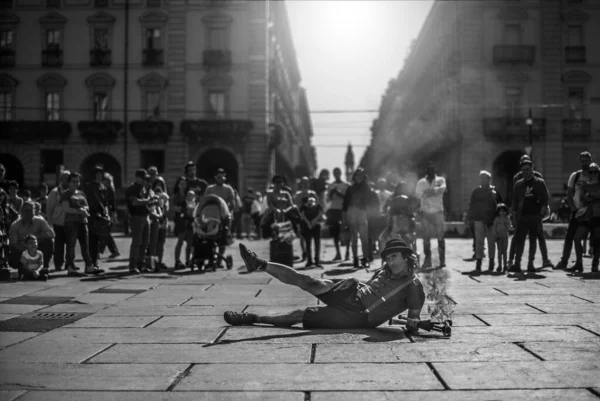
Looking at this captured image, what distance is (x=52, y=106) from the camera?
33.3 m

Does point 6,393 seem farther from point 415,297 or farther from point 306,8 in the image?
point 306,8

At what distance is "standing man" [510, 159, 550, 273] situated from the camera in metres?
10.1

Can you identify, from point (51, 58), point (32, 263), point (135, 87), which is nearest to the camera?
point (32, 263)

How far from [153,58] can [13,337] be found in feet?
94.8

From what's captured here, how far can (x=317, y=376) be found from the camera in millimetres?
3830

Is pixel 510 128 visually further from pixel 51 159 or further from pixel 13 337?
pixel 13 337

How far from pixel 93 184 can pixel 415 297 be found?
714cm

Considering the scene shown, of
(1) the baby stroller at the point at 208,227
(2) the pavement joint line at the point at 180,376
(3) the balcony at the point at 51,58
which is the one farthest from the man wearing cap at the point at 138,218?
(3) the balcony at the point at 51,58

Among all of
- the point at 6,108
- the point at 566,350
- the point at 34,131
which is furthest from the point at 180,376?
the point at 6,108

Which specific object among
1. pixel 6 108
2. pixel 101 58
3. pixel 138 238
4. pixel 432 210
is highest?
pixel 101 58

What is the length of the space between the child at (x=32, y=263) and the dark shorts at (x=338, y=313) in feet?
16.9

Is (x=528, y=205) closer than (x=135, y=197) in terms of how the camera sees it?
Yes

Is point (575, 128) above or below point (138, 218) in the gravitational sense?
above

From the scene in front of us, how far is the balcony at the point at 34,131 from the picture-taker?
107 ft
